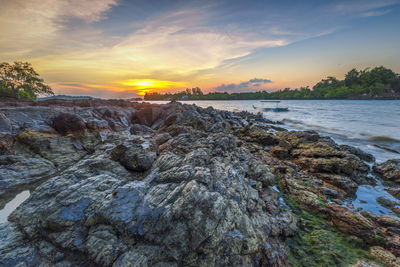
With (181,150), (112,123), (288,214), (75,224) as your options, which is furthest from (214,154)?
(112,123)

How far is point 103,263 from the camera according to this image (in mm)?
3336

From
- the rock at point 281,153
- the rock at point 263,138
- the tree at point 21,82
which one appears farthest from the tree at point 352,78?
the tree at point 21,82

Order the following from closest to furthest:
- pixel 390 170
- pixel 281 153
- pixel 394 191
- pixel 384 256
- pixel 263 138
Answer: pixel 384 256 → pixel 394 191 → pixel 390 170 → pixel 281 153 → pixel 263 138

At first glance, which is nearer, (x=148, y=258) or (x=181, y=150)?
(x=148, y=258)

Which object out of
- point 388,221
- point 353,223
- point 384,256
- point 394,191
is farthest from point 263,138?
point 384,256

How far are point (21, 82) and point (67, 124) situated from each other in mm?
37819

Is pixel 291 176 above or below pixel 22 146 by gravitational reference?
below

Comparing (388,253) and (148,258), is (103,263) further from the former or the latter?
(388,253)

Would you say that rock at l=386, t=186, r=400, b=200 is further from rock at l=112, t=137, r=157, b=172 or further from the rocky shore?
rock at l=112, t=137, r=157, b=172

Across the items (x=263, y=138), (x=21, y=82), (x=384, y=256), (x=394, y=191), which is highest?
(x=21, y=82)

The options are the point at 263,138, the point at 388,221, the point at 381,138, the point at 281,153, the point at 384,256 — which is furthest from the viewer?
the point at 381,138

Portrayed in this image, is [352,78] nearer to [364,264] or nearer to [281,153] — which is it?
[281,153]

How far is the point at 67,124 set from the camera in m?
12.3

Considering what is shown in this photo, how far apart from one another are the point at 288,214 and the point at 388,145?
70.0 feet
